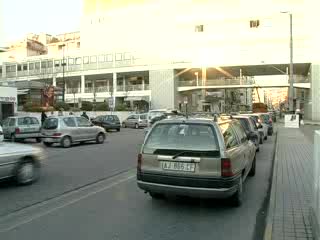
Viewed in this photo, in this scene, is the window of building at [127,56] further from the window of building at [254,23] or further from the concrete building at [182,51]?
the window of building at [254,23]

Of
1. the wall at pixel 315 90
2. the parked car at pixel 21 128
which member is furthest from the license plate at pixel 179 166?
the wall at pixel 315 90

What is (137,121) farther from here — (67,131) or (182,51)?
(182,51)

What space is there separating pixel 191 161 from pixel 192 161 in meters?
0.02

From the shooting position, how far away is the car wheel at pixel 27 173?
33.3 feet

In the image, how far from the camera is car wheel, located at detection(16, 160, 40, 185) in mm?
10163

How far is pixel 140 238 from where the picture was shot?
623 centimetres

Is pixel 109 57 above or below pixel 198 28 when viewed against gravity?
→ below

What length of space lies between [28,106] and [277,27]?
40.5 metres

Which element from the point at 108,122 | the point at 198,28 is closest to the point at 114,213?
the point at 108,122

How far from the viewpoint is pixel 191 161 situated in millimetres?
7652

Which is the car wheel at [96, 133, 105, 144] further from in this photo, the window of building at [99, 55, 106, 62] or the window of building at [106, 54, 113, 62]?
the window of building at [99, 55, 106, 62]

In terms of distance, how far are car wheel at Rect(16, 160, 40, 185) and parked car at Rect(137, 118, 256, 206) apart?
3389 mm

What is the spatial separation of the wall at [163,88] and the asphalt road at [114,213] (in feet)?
207

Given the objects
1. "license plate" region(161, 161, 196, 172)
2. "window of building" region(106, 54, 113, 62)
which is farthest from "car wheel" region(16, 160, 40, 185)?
"window of building" region(106, 54, 113, 62)
